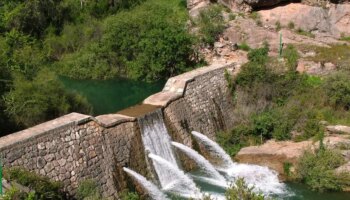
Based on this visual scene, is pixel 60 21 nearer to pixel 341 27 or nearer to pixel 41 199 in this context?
pixel 341 27

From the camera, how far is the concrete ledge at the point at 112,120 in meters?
14.0

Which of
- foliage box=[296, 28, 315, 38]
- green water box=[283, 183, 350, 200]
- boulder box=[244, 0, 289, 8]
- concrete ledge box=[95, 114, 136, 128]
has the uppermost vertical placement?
boulder box=[244, 0, 289, 8]

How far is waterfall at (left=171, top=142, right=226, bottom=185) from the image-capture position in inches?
633

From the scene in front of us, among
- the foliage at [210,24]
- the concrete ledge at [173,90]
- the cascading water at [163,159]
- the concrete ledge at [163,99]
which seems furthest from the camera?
the foliage at [210,24]

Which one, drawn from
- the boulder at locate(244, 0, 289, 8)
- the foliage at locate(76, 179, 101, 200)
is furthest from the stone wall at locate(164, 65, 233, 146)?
the boulder at locate(244, 0, 289, 8)

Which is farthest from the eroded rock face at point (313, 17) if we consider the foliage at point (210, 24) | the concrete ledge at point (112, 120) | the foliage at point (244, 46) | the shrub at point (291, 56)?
the concrete ledge at point (112, 120)

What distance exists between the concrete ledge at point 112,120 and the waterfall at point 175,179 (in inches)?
51.4

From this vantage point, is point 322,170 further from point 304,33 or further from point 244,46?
point 304,33

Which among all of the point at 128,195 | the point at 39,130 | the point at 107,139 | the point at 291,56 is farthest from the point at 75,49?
the point at 128,195

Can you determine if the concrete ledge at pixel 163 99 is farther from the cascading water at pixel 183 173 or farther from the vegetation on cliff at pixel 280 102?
the vegetation on cliff at pixel 280 102

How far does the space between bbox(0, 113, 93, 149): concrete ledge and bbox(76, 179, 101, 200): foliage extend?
1.56 metres

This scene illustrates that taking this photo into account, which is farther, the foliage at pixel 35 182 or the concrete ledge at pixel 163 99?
the concrete ledge at pixel 163 99

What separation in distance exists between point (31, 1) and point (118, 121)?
67.9 ft

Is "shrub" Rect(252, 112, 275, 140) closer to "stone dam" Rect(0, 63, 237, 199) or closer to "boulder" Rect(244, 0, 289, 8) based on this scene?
"stone dam" Rect(0, 63, 237, 199)
